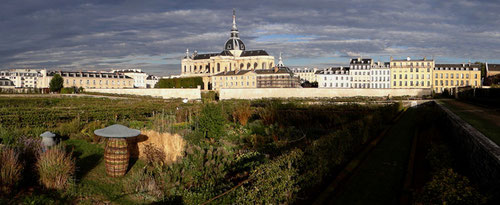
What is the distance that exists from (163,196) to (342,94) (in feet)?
152

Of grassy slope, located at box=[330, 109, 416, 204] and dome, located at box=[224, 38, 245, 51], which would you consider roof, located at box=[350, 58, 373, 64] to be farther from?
grassy slope, located at box=[330, 109, 416, 204]

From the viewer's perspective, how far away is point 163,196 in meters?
5.85

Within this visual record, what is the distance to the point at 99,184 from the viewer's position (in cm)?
658

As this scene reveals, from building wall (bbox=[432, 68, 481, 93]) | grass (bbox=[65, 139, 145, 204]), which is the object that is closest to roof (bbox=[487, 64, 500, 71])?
building wall (bbox=[432, 68, 481, 93])

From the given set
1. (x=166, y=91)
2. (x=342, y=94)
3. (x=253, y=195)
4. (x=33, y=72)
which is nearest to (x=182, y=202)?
(x=253, y=195)

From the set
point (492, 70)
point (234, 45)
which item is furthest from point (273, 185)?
point (234, 45)

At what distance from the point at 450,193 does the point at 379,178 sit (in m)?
2.96

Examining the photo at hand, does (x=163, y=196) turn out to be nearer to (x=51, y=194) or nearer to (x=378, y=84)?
(x=51, y=194)

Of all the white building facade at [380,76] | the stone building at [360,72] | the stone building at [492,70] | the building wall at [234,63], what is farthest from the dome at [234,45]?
the stone building at [492,70]

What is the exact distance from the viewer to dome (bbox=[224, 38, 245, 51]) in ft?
315

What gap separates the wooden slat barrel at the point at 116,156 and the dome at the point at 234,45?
8980 cm

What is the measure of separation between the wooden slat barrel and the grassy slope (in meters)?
3.87

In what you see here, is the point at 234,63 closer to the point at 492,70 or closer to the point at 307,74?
the point at 307,74

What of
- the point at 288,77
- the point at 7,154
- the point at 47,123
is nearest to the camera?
the point at 7,154
